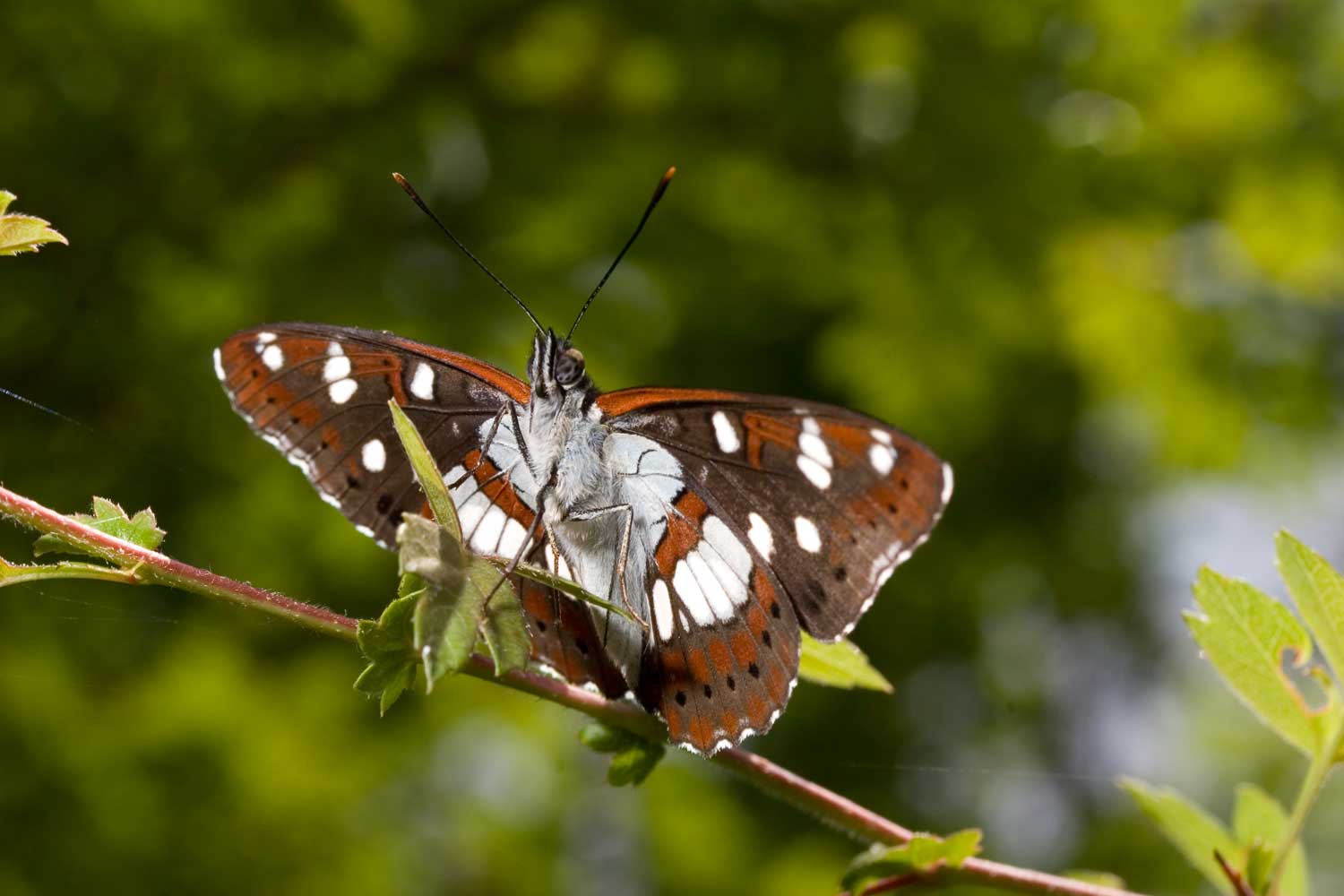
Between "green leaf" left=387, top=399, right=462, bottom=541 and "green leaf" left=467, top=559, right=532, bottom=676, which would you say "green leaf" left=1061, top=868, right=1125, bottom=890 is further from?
"green leaf" left=387, top=399, right=462, bottom=541

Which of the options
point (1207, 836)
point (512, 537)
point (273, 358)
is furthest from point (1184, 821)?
point (273, 358)

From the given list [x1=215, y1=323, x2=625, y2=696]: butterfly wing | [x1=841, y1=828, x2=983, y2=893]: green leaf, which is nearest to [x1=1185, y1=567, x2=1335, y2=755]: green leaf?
[x1=841, y1=828, x2=983, y2=893]: green leaf

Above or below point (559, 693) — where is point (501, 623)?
above

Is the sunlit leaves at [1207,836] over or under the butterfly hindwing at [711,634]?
under

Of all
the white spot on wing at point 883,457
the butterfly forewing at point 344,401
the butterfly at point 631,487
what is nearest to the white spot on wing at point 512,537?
the butterfly at point 631,487

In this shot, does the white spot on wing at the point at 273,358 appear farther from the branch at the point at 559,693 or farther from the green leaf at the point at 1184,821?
the green leaf at the point at 1184,821

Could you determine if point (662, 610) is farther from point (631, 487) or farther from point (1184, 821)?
point (1184, 821)
